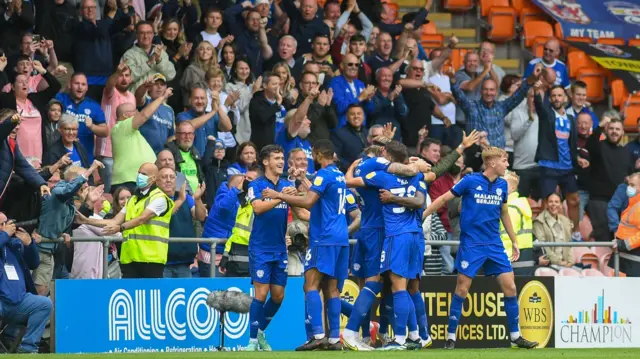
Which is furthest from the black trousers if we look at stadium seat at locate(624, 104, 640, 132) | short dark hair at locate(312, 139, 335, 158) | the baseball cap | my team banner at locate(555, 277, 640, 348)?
stadium seat at locate(624, 104, 640, 132)

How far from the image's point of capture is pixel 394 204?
15.0 m

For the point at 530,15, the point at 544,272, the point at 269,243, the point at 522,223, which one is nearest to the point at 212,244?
the point at 269,243

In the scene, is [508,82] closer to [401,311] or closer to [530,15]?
[530,15]

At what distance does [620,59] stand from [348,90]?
23.3ft

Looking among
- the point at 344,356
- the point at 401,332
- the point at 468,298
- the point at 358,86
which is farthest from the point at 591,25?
the point at 344,356

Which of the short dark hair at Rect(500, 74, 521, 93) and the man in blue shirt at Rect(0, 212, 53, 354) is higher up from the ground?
the short dark hair at Rect(500, 74, 521, 93)

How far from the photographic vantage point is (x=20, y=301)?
47.8ft

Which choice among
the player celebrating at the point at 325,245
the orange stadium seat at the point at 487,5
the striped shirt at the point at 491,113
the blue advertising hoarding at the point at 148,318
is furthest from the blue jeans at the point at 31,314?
the orange stadium seat at the point at 487,5

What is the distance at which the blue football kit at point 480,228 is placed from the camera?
620 inches

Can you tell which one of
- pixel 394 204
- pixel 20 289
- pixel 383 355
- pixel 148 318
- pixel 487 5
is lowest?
pixel 383 355

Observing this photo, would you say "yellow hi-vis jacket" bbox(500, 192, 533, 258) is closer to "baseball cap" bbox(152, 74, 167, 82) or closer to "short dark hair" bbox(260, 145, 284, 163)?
"short dark hair" bbox(260, 145, 284, 163)

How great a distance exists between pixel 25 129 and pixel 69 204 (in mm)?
2210

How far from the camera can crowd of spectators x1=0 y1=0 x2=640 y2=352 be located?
15.9 meters

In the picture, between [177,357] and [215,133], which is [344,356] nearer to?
[177,357]
